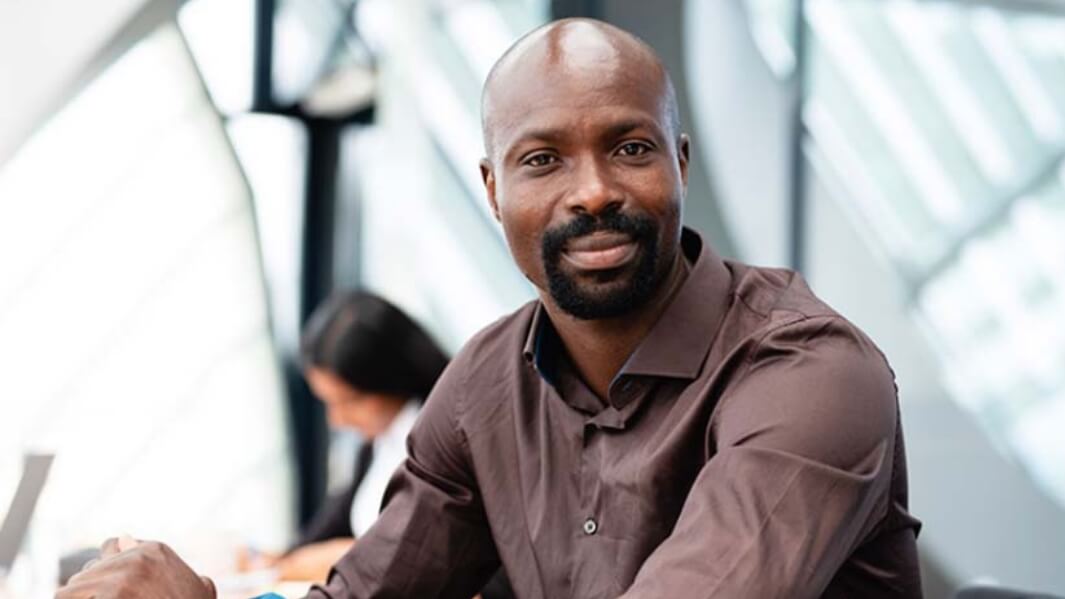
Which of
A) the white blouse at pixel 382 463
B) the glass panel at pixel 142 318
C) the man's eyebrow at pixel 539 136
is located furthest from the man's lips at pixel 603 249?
the glass panel at pixel 142 318

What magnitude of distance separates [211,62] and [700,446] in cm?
365

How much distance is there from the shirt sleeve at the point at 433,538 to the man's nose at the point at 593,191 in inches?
13.2

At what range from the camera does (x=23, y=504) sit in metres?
2.31

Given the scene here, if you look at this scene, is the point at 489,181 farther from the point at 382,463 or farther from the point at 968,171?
the point at 968,171

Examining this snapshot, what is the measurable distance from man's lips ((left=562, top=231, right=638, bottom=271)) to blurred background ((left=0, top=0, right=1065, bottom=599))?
47.8 inches

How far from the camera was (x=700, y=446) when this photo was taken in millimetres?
1487

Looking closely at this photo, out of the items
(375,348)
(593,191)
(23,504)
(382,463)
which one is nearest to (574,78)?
(593,191)

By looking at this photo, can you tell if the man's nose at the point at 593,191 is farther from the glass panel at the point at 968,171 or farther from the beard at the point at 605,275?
the glass panel at the point at 968,171

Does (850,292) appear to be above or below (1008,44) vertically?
below

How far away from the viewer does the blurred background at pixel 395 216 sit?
359cm

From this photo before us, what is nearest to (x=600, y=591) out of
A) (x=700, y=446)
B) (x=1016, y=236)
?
(x=700, y=446)

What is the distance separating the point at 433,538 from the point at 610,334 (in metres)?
0.33

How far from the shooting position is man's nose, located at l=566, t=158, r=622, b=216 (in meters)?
1.50

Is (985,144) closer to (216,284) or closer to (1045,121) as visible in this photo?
(1045,121)
